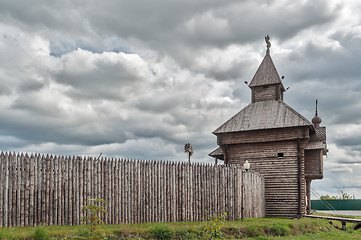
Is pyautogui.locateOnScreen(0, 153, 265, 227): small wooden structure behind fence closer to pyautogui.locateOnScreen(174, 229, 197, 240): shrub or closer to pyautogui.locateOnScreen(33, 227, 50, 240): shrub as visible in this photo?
pyautogui.locateOnScreen(33, 227, 50, 240): shrub

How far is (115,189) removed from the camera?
1538 centimetres

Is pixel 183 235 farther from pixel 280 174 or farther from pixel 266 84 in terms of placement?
pixel 266 84

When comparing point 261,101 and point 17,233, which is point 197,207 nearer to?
point 17,233

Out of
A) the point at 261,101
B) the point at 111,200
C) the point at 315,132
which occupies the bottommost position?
the point at 111,200

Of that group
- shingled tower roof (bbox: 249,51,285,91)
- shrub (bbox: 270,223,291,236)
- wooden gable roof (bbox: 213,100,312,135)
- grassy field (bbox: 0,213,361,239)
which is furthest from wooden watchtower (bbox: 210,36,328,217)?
shrub (bbox: 270,223,291,236)

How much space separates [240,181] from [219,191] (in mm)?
1628

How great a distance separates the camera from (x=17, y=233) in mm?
11500

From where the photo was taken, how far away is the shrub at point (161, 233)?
12.7 metres

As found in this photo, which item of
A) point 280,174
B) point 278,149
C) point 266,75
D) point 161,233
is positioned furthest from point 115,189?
point 266,75

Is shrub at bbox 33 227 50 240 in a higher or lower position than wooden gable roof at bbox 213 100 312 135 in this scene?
lower

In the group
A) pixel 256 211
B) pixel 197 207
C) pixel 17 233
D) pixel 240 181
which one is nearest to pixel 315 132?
pixel 256 211

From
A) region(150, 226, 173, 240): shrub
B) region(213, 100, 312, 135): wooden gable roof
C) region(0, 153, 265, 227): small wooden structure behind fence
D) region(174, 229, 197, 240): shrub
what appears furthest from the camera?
region(213, 100, 312, 135): wooden gable roof

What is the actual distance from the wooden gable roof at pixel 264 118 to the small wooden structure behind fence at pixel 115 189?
21.9ft

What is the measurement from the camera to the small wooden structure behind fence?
13.4m
